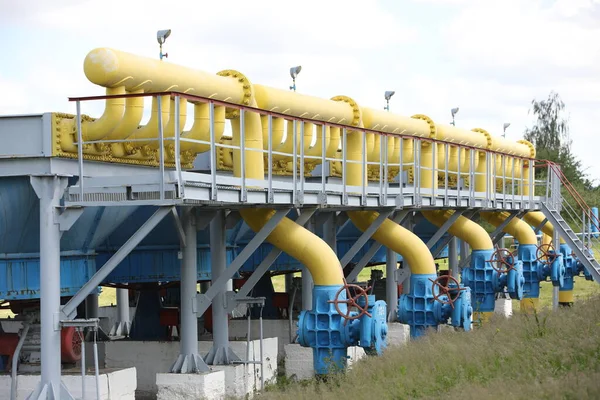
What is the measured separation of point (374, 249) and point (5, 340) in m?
7.85

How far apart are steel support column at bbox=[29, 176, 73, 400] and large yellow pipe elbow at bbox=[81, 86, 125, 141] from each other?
68cm

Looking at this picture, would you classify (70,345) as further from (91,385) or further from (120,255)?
(120,255)

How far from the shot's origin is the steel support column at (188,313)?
15570 mm

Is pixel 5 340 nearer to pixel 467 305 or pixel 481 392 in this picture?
pixel 481 392

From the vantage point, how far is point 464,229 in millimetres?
24234

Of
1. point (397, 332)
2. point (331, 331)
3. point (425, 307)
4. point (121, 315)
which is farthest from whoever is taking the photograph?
point (121, 315)

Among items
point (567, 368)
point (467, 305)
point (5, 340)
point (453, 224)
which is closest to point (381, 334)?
point (567, 368)

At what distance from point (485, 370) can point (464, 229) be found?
1000cm

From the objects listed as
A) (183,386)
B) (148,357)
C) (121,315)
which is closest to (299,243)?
(183,386)

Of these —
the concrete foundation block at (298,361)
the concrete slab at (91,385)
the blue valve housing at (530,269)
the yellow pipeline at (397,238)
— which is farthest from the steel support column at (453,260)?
the concrete slab at (91,385)

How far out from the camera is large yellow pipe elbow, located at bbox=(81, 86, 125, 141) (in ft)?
45.0

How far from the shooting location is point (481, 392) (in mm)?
12578

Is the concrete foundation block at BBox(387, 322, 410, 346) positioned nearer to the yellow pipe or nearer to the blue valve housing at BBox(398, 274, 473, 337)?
the blue valve housing at BBox(398, 274, 473, 337)

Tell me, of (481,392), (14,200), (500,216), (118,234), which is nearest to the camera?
(481,392)
